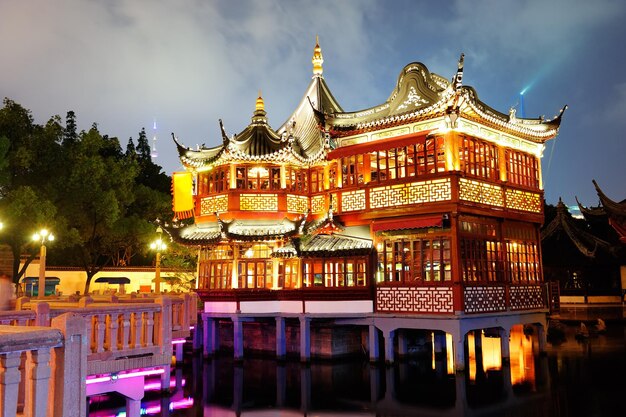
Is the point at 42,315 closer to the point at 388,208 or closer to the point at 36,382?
the point at 36,382

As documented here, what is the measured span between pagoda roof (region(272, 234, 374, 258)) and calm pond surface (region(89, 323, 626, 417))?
3473 millimetres

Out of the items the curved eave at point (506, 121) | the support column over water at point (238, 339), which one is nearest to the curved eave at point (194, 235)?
the support column over water at point (238, 339)

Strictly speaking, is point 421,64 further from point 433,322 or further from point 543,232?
point 543,232

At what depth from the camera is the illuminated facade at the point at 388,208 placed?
18.1m

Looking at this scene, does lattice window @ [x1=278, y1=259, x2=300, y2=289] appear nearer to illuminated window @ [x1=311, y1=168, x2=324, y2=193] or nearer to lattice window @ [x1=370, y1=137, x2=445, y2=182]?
illuminated window @ [x1=311, y1=168, x2=324, y2=193]

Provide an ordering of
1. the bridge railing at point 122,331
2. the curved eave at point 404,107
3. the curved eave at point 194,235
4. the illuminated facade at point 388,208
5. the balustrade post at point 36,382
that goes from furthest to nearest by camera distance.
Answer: the curved eave at point 194,235 → the curved eave at point 404,107 → the illuminated facade at point 388,208 → the bridge railing at point 122,331 → the balustrade post at point 36,382

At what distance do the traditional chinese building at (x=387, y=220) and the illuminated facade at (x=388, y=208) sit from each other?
44mm

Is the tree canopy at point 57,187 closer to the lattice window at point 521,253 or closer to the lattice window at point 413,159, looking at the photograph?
the lattice window at point 413,159

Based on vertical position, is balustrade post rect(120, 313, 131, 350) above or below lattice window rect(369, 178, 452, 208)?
below

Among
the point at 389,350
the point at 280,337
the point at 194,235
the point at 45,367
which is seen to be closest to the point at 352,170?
the point at 389,350

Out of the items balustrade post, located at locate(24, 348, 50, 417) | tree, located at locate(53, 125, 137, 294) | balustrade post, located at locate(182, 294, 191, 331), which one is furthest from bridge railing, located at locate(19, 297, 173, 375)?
tree, located at locate(53, 125, 137, 294)

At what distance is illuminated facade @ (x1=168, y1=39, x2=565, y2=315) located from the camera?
18.1 m

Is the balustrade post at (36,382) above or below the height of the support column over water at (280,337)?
above

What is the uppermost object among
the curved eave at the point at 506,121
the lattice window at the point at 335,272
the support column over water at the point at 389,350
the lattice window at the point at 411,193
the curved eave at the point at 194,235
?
the curved eave at the point at 506,121
